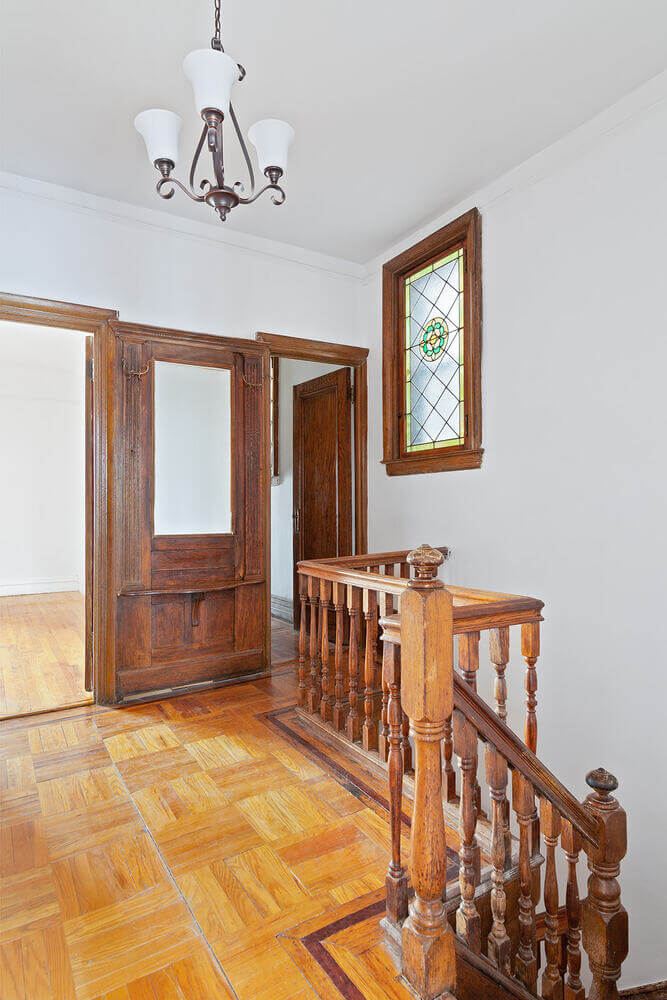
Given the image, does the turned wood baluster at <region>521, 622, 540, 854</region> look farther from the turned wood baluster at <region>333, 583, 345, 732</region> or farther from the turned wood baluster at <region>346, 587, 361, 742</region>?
the turned wood baluster at <region>333, 583, 345, 732</region>

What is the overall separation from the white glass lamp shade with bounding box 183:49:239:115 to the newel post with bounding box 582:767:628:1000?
229 centimetres

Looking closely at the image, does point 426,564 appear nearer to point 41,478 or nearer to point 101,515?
point 101,515

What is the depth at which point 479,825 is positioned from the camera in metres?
1.85

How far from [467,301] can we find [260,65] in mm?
1633

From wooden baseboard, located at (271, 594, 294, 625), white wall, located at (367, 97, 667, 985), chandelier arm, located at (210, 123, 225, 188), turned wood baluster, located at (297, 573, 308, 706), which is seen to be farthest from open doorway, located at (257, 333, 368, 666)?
chandelier arm, located at (210, 123, 225, 188)

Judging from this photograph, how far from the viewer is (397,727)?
5.13ft

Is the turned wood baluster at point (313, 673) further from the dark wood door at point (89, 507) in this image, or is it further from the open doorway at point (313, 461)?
the dark wood door at point (89, 507)

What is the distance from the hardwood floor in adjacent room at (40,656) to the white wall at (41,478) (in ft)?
2.72

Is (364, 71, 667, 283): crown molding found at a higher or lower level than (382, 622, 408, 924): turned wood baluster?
higher

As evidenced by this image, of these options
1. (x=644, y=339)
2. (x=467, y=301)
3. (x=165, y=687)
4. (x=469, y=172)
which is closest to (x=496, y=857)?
(x=644, y=339)

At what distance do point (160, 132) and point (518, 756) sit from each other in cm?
236

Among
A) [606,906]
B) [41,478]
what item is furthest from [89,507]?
[41,478]

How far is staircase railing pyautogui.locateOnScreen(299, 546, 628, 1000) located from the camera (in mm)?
1279

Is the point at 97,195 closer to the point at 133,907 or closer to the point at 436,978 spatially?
the point at 133,907
